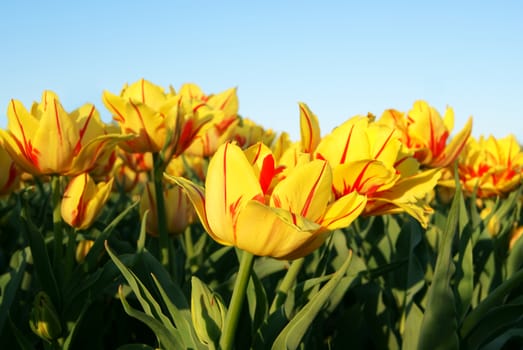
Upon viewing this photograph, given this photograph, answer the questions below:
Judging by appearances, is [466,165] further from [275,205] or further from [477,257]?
[275,205]

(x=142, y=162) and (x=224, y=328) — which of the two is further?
(x=142, y=162)

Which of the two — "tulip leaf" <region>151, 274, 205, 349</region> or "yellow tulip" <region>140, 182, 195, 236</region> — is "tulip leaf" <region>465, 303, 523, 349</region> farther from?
"yellow tulip" <region>140, 182, 195, 236</region>

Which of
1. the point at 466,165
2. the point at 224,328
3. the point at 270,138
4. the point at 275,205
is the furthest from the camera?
the point at 270,138

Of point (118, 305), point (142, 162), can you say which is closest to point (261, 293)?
point (118, 305)

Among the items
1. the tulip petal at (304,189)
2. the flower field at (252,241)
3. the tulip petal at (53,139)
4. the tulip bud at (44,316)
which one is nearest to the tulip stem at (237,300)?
the flower field at (252,241)

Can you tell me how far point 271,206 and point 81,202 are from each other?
2.99 ft

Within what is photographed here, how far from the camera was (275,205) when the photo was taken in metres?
0.92

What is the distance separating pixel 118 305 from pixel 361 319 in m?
0.84

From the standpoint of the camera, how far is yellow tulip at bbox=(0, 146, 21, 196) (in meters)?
1.87

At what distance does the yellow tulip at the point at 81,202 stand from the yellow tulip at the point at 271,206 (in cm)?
76

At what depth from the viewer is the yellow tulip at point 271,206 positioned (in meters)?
0.90

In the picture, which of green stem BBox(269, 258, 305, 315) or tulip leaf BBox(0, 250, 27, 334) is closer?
green stem BBox(269, 258, 305, 315)

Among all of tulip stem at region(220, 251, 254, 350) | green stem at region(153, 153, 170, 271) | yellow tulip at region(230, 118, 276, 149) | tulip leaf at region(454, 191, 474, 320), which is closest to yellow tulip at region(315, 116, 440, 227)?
tulip stem at region(220, 251, 254, 350)

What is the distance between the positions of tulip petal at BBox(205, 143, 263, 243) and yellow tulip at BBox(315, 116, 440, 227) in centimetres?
23
